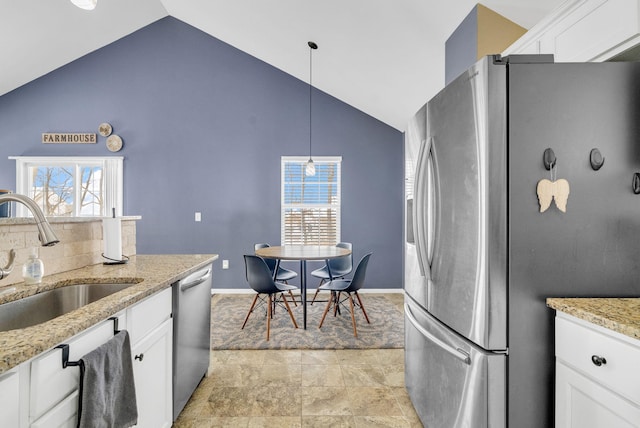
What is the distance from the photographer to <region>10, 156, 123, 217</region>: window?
15.5ft

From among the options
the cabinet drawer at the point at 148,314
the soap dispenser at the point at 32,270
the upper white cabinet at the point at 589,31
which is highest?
the upper white cabinet at the point at 589,31

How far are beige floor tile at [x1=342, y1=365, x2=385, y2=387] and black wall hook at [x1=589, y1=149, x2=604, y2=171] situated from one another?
1844 millimetres

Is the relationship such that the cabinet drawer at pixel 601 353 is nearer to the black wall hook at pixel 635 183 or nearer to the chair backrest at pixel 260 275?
the black wall hook at pixel 635 183

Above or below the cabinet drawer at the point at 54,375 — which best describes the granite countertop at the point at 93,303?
above

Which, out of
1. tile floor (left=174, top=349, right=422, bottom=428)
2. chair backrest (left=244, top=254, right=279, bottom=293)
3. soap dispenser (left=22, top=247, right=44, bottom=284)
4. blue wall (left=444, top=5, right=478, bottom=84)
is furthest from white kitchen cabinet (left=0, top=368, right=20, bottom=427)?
blue wall (left=444, top=5, right=478, bottom=84)

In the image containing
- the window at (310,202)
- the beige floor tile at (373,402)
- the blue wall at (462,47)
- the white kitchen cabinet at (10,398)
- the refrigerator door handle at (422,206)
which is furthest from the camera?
the window at (310,202)

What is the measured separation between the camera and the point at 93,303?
1.14 m

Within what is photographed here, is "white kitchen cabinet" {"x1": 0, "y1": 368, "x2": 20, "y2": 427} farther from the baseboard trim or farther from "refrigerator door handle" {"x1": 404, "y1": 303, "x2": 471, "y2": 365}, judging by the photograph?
the baseboard trim

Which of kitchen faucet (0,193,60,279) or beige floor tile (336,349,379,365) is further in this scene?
beige floor tile (336,349,379,365)

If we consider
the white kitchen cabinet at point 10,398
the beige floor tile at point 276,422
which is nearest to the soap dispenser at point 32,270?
the white kitchen cabinet at point 10,398

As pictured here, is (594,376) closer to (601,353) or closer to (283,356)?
(601,353)

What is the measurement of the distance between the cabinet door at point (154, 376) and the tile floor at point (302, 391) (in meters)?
0.36

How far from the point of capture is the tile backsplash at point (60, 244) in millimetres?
1355

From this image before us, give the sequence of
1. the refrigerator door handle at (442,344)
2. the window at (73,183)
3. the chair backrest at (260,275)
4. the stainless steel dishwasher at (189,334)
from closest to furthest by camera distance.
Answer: the refrigerator door handle at (442,344) → the stainless steel dishwasher at (189,334) → the chair backrest at (260,275) → the window at (73,183)
